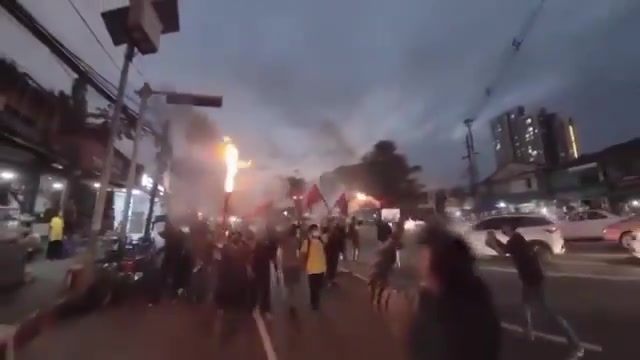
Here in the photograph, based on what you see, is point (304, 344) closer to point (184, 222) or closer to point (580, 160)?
point (184, 222)

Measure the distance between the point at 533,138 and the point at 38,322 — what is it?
4275 cm

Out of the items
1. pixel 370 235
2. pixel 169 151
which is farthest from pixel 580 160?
pixel 169 151

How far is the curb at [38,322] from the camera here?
5.73 metres

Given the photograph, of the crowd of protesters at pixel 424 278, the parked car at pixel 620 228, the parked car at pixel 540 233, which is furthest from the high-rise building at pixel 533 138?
the crowd of protesters at pixel 424 278

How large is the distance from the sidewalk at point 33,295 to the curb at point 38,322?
255 millimetres

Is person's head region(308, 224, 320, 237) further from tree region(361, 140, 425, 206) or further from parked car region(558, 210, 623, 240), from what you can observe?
tree region(361, 140, 425, 206)

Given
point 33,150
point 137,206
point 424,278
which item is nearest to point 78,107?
point 33,150

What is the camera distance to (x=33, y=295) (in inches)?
399

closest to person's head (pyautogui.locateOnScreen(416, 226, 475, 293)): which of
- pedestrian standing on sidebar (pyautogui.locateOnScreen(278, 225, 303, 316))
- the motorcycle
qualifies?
pedestrian standing on sidebar (pyautogui.locateOnScreen(278, 225, 303, 316))

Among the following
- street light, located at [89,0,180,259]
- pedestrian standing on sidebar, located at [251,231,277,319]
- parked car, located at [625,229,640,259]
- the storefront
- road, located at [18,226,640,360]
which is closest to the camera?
road, located at [18,226,640,360]

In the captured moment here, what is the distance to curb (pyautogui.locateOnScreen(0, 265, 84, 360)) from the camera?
18.8 feet

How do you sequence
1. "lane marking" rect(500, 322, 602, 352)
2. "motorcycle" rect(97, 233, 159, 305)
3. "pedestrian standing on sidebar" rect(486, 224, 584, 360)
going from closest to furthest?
1. "lane marking" rect(500, 322, 602, 352)
2. "pedestrian standing on sidebar" rect(486, 224, 584, 360)
3. "motorcycle" rect(97, 233, 159, 305)

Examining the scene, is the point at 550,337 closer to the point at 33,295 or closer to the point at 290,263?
the point at 290,263

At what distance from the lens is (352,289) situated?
1170cm
